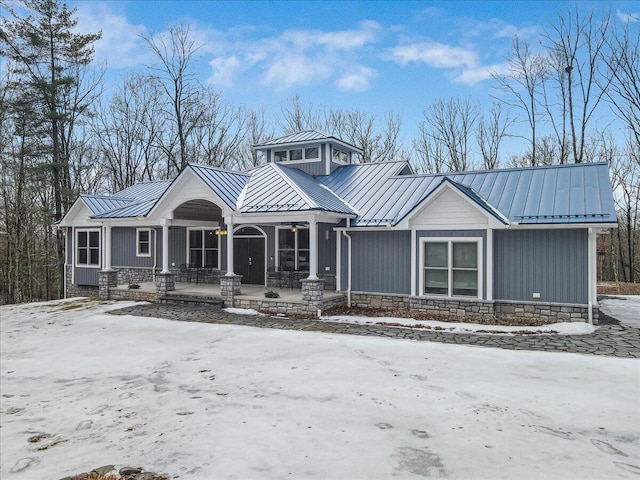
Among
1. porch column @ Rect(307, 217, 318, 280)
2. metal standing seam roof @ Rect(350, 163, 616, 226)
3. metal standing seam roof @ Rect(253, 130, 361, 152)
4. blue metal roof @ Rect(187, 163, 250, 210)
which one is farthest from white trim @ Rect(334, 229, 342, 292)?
metal standing seam roof @ Rect(253, 130, 361, 152)

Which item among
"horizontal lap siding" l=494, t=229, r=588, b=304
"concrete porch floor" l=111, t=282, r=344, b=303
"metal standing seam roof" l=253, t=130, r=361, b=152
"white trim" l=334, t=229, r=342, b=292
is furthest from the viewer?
"metal standing seam roof" l=253, t=130, r=361, b=152

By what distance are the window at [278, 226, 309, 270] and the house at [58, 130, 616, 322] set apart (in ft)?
0.12

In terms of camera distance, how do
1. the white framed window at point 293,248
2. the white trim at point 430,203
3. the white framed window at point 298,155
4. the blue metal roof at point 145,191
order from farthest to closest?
1. the blue metal roof at point 145,191
2. the white framed window at point 298,155
3. the white framed window at point 293,248
4. the white trim at point 430,203

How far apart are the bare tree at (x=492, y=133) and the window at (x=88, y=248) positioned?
21843mm

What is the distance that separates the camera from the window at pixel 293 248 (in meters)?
14.7

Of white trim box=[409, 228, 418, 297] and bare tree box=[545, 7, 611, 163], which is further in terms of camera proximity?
bare tree box=[545, 7, 611, 163]

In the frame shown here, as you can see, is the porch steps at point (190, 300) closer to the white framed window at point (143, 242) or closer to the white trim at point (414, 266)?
the white framed window at point (143, 242)

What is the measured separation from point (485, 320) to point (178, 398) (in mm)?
7777

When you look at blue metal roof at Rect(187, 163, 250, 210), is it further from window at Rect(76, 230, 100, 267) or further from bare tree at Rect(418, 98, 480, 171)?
bare tree at Rect(418, 98, 480, 171)

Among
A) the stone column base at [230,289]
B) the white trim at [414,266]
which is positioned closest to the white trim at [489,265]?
the white trim at [414,266]

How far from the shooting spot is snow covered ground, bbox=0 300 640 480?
3941 mm

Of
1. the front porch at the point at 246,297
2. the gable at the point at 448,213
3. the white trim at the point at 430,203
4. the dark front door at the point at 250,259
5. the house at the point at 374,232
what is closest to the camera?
the house at the point at 374,232

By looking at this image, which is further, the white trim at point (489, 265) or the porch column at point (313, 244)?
the porch column at point (313, 244)

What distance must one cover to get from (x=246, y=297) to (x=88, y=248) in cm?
943
